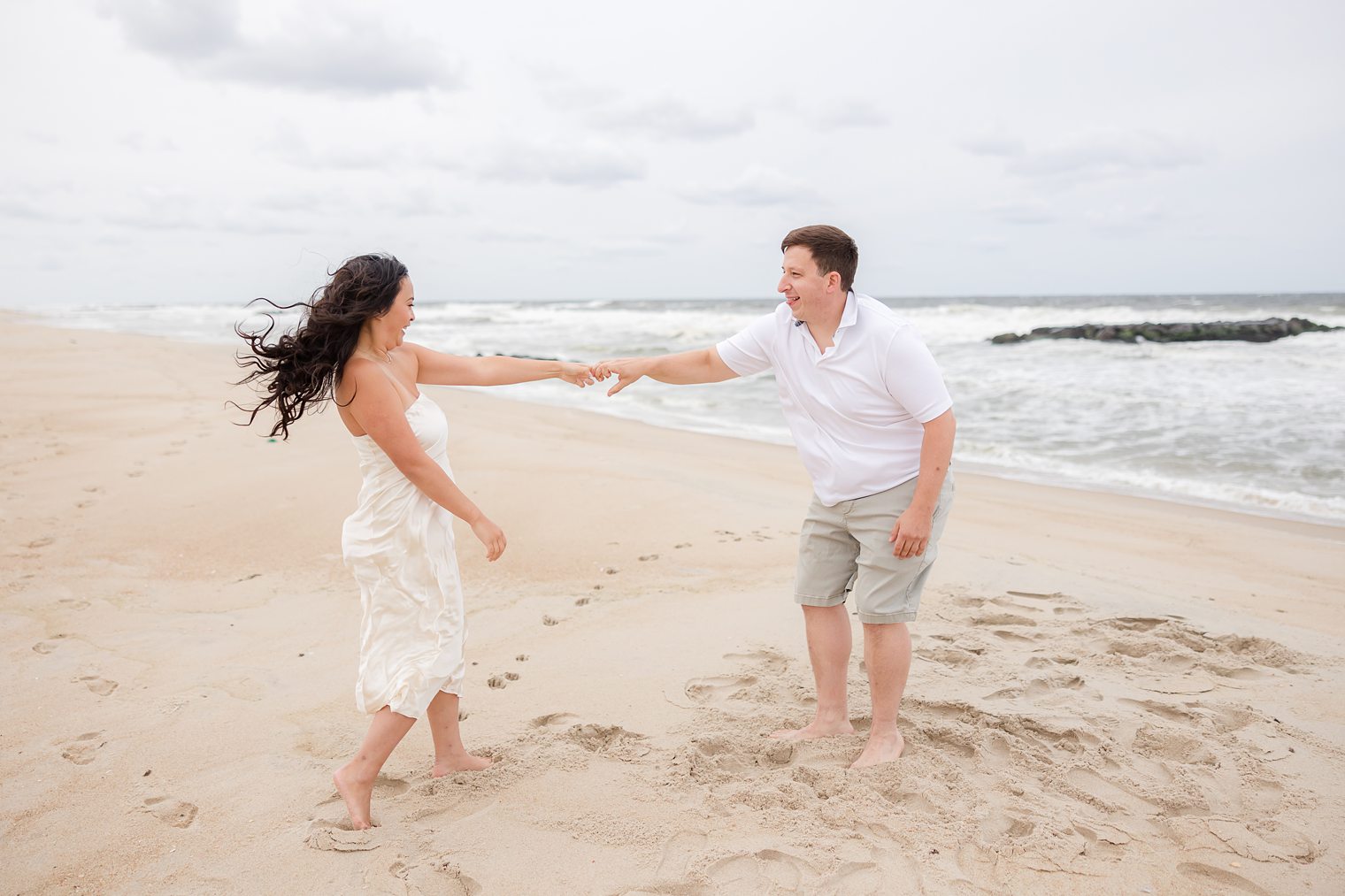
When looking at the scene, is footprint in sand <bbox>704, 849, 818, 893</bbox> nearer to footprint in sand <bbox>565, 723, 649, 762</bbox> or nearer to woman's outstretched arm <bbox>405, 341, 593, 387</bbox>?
footprint in sand <bbox>565, 723, 649, 762</bbox>

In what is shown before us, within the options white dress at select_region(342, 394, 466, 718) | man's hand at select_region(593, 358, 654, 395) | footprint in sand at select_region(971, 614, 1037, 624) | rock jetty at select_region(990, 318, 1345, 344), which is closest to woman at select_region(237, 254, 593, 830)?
white dress at select_region(342, 394, 466, 718)

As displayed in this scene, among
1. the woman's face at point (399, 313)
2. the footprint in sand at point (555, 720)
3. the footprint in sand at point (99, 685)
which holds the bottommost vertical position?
the footprint in sand at point (555, 720)

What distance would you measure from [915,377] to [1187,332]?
26.4 m

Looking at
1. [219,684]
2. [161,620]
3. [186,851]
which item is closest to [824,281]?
[186,851]

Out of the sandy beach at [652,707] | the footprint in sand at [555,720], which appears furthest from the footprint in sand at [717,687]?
the footprint in sand at [555,720]

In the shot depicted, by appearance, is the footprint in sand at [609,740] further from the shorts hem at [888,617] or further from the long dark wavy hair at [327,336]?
the long dark wavy hair at [327,336]

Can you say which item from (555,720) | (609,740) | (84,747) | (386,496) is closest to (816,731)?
(609,740)

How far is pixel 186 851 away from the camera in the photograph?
267 cm

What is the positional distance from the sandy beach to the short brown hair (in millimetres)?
1798

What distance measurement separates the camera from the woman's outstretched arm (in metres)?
3.23

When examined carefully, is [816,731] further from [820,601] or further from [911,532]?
[911,532]

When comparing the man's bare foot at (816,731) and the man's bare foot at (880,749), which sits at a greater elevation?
the man's bare foot at (880,749)

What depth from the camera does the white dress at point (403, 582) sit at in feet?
9.40

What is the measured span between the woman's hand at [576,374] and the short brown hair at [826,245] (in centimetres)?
129
